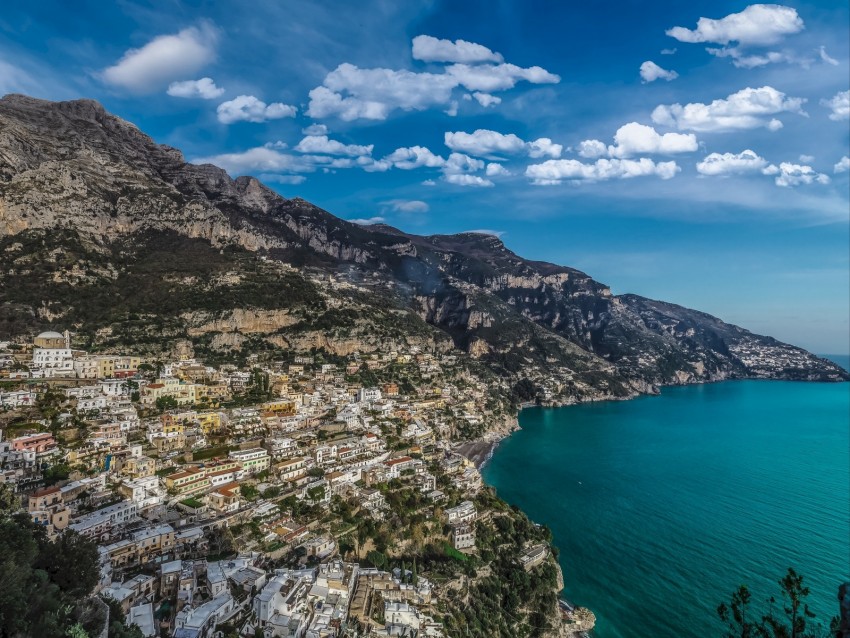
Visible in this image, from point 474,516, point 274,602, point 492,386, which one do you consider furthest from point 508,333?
point 274,602

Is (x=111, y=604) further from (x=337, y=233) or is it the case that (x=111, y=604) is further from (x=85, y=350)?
(x=337, y=233)

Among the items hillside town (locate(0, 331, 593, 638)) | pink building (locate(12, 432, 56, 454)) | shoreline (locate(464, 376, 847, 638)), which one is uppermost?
pink building (locate(12, 432, 56, 454))

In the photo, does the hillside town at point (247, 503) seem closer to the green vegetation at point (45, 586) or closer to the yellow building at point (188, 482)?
the yellow building at point (188, 482)

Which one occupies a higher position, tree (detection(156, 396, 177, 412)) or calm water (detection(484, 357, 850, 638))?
tree (detection(156, 396, 177, 412))

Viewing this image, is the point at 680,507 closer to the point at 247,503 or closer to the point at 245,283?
the point at 247,503

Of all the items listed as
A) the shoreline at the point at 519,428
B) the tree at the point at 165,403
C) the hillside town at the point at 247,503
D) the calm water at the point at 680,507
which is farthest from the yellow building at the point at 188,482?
the calm water at the point at 680,507

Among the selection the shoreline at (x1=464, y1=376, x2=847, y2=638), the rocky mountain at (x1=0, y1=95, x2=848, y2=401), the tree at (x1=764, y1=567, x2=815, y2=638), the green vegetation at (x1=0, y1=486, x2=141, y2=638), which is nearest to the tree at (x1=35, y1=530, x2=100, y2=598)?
the green vegetation at (x1=0, y1=486, x2=141, y2=638)

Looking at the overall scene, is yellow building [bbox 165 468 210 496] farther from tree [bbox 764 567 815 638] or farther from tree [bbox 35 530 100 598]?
tree [bbox 764 567 815 638]
